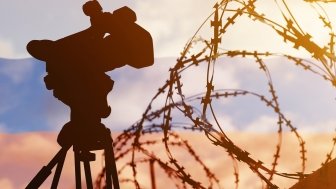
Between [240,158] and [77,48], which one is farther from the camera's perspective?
[240,158]

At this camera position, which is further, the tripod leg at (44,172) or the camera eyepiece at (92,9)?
the camera eyepiece at (92,9)

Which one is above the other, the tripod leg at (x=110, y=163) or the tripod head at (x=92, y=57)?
the tripod head at (x=92, y=57)

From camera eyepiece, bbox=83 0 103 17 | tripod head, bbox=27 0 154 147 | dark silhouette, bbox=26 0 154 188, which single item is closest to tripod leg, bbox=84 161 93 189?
dark silhouette, bbox=26 0 154 188

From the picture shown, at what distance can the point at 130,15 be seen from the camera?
14.3ft

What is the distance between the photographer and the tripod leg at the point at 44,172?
423 cm

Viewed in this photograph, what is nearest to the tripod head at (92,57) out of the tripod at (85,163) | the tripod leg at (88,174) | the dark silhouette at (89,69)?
the dark silhouette at (89,69)

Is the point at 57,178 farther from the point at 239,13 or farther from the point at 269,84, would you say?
the point at 269,84

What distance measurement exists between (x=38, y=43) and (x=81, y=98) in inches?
21.2

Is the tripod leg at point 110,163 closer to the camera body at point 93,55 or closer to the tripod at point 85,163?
the tripod at point 85,163

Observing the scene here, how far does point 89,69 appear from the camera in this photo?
4262mm

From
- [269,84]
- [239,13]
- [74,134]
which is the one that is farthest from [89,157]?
[269,84]

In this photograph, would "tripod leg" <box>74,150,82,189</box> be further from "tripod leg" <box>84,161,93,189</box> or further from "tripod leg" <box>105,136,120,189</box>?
"tripod leg" <box>105,136,120,189</box>

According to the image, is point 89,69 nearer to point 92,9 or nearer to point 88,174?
point 92,9

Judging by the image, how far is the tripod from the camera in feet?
14.0
